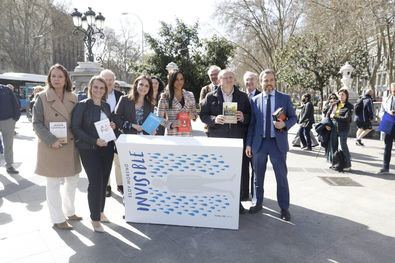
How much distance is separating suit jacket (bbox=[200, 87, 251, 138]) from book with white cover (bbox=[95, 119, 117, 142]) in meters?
1.28

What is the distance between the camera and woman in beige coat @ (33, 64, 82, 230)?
12.6 ft

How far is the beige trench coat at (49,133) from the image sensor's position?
386cm

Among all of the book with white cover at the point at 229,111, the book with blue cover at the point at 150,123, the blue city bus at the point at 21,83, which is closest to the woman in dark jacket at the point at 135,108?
the book with blue cover at the point at 150,123

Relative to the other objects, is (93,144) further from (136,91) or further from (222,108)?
(222,108)

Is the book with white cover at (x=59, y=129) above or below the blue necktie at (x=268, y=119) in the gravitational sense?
below

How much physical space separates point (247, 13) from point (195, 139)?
111ft

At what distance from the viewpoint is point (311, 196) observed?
17.7 ft

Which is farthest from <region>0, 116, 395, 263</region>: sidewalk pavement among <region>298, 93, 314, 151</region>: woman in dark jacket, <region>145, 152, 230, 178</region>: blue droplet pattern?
<region>298, 93, 314, 151</region>: woman in dark jacket

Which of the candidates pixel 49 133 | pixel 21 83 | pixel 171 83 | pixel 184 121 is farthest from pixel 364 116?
pixel 21 83

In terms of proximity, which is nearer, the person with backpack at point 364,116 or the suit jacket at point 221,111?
the suit jacket at point 221,111

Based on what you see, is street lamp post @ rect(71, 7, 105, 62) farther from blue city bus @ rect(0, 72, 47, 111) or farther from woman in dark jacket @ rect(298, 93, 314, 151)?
blue city bus @ rect(0, 72, 47, 111)

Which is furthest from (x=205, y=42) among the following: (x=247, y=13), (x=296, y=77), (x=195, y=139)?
(x=195, y=139)

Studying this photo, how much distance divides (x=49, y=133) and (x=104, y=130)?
0.59m

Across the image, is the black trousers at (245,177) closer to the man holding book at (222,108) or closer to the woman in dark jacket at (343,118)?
the man holding book at (222,108)
